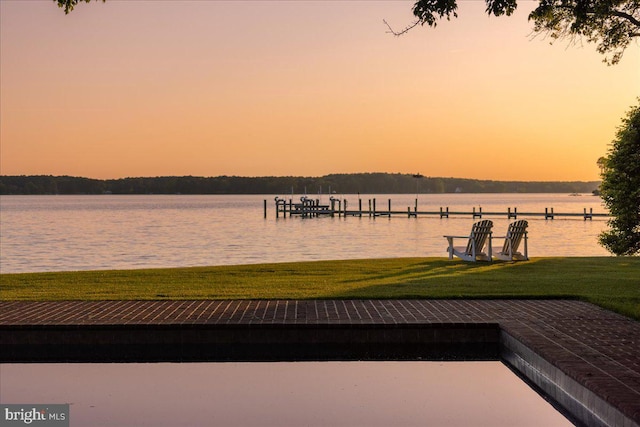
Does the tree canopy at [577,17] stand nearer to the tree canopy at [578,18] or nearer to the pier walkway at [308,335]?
the tree canopy at [578,18]

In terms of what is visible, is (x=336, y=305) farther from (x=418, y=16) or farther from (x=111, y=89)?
(x=111, y=89)

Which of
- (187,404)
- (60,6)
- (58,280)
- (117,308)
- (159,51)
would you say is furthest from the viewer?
(159,51)

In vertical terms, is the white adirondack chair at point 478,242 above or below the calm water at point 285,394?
above

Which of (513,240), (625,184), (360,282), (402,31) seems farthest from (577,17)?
(625,184)

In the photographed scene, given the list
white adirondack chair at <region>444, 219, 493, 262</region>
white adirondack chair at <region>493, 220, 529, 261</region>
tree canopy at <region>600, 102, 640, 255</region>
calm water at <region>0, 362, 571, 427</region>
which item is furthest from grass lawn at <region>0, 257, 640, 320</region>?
tree canopy at <region>600, 102, 640, 255</region>

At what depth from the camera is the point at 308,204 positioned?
86.2 m

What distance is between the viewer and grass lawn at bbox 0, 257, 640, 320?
10164 mm

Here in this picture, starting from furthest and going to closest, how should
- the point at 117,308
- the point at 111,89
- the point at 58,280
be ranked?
the point at 111,89
the point at 58,280
the point at 117,308

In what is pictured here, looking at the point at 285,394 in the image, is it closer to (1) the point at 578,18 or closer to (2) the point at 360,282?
(2) the point at 360,282

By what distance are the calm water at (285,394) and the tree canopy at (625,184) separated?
1480 centimetres

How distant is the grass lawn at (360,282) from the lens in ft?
33.3

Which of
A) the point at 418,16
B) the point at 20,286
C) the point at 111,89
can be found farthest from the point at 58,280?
the point at 111,89

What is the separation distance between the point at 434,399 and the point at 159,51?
Answer: 23006mm

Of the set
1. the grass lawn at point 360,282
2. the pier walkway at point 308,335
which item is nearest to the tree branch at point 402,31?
the grass lawn at point 360,282
